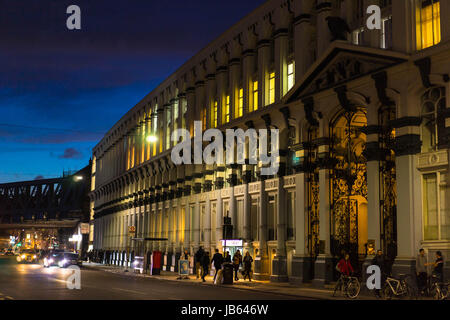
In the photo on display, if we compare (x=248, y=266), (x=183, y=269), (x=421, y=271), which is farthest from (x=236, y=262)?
(x=421, y=271)

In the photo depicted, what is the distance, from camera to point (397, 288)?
82.2 ft

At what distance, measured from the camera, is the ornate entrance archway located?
34094mm

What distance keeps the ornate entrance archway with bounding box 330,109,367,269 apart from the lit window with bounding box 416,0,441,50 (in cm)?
597

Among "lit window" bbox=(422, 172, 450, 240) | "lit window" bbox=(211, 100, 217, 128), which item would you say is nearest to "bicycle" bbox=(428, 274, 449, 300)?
"lit window" bbox=(422, 172, 450, 240)

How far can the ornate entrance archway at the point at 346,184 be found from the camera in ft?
112

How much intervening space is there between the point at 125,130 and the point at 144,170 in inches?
516

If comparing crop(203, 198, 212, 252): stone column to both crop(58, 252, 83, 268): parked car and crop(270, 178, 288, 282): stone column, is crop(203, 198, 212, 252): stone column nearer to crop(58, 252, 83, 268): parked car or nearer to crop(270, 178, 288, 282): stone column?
crop(270, 178, 288, 282): stone column

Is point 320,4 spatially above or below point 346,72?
above

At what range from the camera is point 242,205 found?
148 feet

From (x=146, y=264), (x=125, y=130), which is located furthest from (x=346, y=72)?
(x=125, y=130)

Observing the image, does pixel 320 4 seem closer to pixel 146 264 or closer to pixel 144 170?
pixel 146 264

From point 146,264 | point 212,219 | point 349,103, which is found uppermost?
point 349,103

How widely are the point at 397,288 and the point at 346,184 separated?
404 inches
